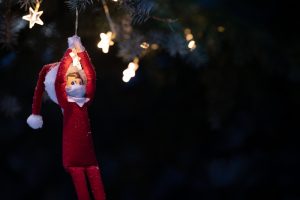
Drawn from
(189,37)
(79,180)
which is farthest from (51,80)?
(189,37)

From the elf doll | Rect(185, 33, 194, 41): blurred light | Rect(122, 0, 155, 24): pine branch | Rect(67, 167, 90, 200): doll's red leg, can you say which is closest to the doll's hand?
the elf doll

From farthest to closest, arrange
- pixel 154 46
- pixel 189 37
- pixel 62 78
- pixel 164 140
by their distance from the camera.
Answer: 1. pixel 164 140
2. pixel 154 46
3. pixel 189 37
4. pixel 62 78

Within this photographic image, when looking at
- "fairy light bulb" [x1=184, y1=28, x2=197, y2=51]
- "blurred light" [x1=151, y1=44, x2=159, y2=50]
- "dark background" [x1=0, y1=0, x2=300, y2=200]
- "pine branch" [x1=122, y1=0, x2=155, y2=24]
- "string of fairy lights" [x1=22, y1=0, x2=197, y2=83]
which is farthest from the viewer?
"dark background" [x1=0, y1=0, x2=300, y2=200]

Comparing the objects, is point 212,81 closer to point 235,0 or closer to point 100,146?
point 235,0

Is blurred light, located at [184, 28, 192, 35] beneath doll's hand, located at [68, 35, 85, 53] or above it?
beneath

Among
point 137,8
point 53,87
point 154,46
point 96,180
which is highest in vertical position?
point 137,8

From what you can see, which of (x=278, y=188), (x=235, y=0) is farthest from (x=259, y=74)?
(x=278, y=188)

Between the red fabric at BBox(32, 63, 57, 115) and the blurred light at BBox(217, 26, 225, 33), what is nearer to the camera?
the red fabric at BBox(32, 63, 57, 115)

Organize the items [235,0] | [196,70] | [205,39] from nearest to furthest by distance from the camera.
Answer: [235,0] < [205,39] < [196,70]

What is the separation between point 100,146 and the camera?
2145mm

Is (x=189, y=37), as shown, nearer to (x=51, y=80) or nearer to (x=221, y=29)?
(x=221, y=29)

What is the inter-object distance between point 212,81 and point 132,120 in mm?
498

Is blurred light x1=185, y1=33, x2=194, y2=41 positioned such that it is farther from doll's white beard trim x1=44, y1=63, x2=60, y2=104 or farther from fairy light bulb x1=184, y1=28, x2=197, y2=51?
doll's white beard trim x1=44, y1=63, x2=60, y2=104

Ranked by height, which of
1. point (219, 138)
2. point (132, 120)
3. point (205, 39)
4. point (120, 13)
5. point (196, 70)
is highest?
point (120, 13)
